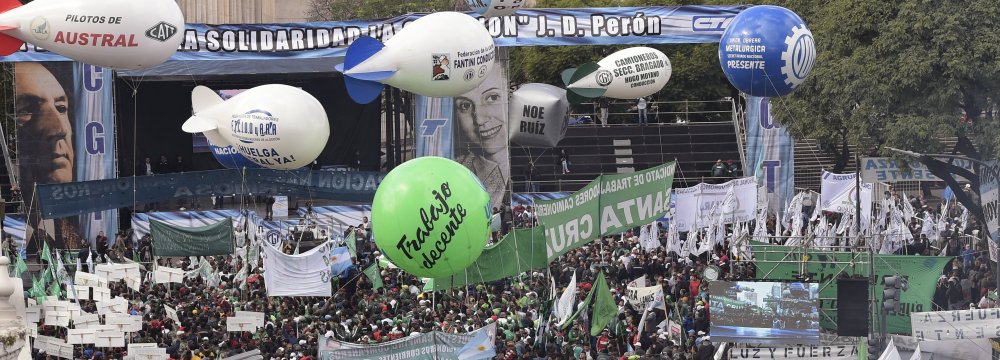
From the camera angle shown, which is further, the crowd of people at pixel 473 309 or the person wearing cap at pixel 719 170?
the person wearing cap at pixel 719 170

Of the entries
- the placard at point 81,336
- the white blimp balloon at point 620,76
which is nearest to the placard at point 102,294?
the placard at point 81,336

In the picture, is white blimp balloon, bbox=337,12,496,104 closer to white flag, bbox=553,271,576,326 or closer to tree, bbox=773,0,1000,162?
white flag, bbox=553,271,576,326

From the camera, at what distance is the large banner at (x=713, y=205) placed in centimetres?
3425

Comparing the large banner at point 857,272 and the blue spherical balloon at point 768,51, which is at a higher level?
the blue spherical balloon at point 768,51

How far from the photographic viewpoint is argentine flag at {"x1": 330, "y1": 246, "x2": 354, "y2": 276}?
30.6 m

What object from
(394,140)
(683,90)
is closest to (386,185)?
(394,140)

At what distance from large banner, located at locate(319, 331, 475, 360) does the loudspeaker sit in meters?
5.11

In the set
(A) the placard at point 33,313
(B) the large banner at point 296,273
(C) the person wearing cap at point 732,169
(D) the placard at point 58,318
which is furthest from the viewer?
(C) the person wearing cap at point 732,169

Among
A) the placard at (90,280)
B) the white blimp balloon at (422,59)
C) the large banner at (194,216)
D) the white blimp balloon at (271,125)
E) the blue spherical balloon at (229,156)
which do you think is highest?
the white blimp balloon at (422,59)

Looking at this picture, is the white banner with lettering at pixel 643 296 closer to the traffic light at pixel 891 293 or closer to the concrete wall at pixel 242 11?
the traffic light at pixel 891 293

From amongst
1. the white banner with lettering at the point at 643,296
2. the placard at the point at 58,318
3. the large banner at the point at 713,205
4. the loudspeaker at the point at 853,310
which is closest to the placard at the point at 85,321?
the placard at the point at 58,318

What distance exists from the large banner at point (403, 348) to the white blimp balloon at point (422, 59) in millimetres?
5514

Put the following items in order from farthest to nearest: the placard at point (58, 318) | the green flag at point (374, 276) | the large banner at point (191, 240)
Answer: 1. the large banner at point (191, 240)
2. the green flag at point (374, 276)
3. the placard at point (58, 318)

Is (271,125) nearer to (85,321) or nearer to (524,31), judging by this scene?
(85,321)
